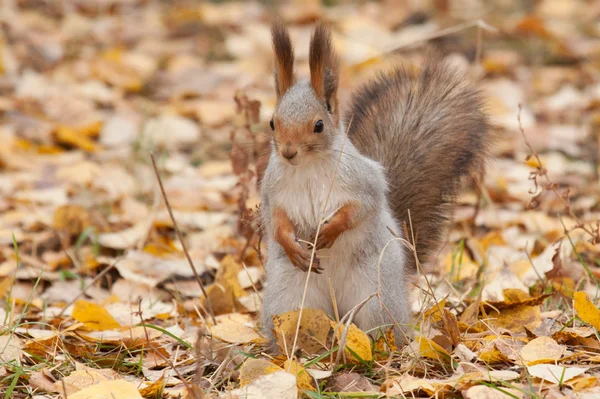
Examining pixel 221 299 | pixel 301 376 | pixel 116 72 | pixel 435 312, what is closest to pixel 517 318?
pixel 435 312

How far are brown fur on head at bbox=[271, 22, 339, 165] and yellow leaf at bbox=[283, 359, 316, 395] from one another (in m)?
0.36

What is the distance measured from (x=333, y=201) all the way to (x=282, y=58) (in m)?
0.28

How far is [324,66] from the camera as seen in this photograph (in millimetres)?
1617

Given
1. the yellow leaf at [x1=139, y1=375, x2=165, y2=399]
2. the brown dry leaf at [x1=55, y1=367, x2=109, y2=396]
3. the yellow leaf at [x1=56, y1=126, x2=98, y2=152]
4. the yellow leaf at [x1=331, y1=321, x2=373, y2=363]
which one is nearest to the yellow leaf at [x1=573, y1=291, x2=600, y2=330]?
the yellow leaf at [x1=331, y1=321, x2=373, y2=363]

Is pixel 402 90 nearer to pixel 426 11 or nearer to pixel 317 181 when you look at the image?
pixel 317 181

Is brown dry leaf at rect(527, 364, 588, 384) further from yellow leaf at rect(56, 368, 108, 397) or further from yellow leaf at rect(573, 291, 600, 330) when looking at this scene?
yellow leaf at rect(56, 368, 108, 397)

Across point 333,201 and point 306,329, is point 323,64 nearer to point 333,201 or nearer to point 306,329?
point 333,201

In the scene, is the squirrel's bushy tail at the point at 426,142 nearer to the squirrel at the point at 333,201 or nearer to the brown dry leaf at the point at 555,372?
the squirrel at the point at 333,201

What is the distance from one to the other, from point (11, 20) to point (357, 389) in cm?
400

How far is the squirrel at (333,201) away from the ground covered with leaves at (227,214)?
87 mm

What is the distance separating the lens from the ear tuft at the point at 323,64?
1542mm

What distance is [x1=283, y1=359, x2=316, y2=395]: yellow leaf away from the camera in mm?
1388

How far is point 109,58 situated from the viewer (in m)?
4.22

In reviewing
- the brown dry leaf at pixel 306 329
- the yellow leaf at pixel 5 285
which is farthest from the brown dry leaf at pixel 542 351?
the yellow leaf at pixel 5 285
